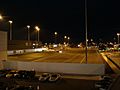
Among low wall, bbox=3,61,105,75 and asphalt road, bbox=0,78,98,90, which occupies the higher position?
low wall, bbox=3,61,105,75

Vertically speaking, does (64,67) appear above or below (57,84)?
above

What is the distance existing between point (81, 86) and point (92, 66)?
359 inches

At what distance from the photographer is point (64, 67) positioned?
38656 mm

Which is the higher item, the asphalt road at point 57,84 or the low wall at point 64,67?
the low wall at point 64,67

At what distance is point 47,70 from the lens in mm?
39625

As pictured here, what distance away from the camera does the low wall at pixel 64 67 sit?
121ft

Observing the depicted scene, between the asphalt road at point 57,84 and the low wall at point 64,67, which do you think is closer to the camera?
the asphalt road at point 57,84

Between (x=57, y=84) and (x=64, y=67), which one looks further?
(x=64, y=67)

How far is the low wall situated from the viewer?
36.8 meters

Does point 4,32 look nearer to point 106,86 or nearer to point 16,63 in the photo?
point 16,63

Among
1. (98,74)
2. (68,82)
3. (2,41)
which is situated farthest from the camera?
(2,41)

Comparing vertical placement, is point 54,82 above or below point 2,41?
below

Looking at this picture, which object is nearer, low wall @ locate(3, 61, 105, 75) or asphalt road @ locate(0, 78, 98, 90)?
asphalt road @ locate(0, 78, 98, 90)

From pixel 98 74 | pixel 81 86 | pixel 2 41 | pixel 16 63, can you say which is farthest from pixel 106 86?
pixel 2 41
